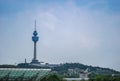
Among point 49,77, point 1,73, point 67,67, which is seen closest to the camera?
point 1,73

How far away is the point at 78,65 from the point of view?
168 meters

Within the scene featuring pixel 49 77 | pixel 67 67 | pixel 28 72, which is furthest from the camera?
pixel 67 67

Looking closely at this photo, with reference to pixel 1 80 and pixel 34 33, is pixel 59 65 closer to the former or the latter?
pixel 34 33

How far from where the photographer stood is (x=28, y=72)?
153 feet

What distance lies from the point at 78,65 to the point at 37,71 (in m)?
120

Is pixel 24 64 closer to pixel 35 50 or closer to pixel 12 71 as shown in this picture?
pixel 35 50

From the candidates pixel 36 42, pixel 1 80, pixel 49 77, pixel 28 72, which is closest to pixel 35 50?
pixel 36 42

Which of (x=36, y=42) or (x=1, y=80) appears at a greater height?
(x=36, y=42)

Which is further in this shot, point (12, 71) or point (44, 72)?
point (44, 72)

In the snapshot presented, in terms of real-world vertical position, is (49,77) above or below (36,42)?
below

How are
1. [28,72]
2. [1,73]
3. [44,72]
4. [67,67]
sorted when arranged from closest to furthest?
1. [1,73]
2. [28,72]
3. [44,72]
4. [67,67]

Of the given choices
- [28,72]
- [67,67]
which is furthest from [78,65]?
[28,72]

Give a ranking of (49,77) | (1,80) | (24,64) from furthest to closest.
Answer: (24,64)
(49,77)
(1,80)

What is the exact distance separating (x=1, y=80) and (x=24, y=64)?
109 metres
